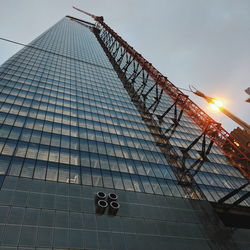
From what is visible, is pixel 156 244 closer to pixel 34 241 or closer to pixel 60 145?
pixel 34 241

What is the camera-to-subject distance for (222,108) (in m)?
20.9

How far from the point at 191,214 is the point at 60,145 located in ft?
60.3

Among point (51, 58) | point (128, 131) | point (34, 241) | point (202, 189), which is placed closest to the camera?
point (34, 241)

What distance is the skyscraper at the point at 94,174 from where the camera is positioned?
788 inches

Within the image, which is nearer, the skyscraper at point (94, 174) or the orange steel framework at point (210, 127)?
the skyscraper at point (94, 174)

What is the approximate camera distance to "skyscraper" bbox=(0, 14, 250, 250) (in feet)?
Result: 65.7

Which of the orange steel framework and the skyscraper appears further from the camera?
the orange steel framework

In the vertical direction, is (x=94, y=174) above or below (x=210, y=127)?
below

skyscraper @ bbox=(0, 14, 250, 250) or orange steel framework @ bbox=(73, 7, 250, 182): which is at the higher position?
orange steel framework @ bbox=(73, 7, 250, 182)

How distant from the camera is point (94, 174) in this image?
91.8ft

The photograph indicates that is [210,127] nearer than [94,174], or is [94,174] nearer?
[94,174]

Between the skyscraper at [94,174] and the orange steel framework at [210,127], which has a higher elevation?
the orange steel framework at [210,127]

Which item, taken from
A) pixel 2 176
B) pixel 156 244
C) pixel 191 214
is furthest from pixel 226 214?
pixel 2 176

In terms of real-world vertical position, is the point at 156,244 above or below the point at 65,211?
above
